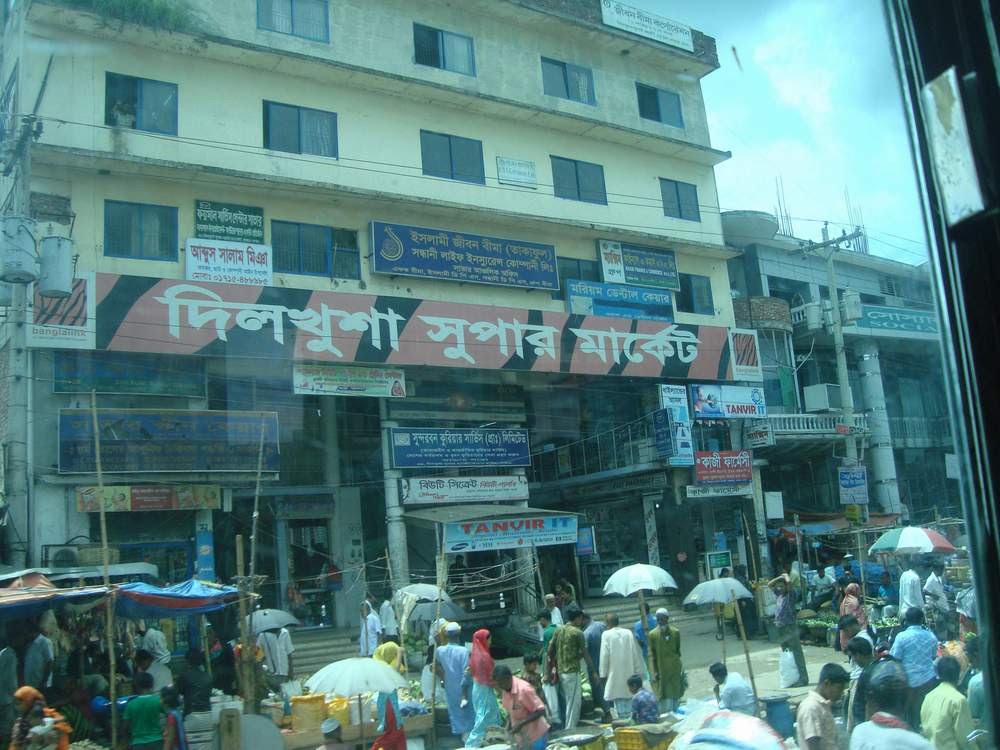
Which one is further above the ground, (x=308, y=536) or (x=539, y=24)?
(x=539, y=24)

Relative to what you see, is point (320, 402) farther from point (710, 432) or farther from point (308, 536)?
point (710, 432)

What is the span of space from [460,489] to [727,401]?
27.4 feet

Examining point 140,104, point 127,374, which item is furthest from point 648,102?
point 127,374

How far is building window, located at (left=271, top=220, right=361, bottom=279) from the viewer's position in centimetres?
1920

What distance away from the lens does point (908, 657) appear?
7953mm

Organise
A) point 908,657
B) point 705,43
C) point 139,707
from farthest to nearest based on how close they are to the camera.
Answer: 1. point 705,43
2. point 139,707
3. point 908,657

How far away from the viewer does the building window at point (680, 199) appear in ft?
84.4

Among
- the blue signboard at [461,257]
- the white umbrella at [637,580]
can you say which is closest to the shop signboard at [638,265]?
the blue signboard at [461,257]

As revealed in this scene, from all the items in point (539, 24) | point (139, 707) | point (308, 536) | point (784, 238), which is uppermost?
point (539, 24)

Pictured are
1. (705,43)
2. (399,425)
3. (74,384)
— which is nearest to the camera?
(74,384)

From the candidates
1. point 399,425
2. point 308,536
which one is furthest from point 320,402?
point 308,536

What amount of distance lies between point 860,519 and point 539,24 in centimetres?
1649

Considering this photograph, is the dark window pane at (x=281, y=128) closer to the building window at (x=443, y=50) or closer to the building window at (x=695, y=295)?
the building window at (x=443, y=50)

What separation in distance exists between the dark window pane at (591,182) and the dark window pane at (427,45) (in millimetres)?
4801
